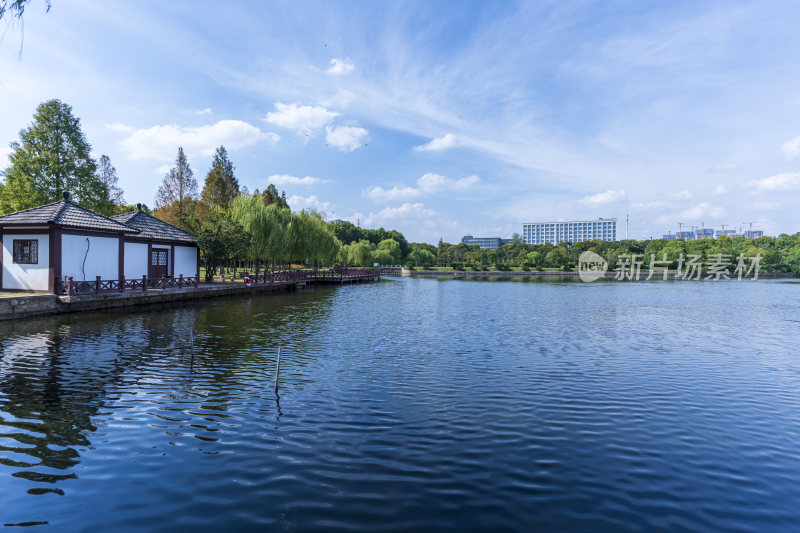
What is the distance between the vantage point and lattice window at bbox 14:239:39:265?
2188cm

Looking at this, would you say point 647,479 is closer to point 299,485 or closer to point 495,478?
point 495,478

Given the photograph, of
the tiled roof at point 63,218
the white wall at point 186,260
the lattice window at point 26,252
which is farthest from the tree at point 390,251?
the lattice window at point 26,252

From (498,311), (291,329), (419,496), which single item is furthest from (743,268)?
(419,496)

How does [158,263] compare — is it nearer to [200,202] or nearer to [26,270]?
[26,270]

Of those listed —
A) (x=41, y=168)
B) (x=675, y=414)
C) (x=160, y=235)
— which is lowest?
(x=675, y=414)

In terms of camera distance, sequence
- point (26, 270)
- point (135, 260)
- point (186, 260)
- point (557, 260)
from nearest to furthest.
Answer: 1. point (26, 270)
2. point (135, 260)
3. point (186, 260)
4. point (557, 260)

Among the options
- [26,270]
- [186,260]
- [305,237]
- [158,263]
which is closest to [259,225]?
[186,260]

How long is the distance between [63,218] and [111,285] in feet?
13.4

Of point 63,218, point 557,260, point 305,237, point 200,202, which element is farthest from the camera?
point 557,260

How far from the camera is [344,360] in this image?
12594mm

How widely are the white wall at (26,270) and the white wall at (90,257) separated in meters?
0.77

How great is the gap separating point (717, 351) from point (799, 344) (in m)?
4.50

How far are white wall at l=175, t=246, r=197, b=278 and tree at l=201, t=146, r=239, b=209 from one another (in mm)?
21463

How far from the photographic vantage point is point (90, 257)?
928 inches
